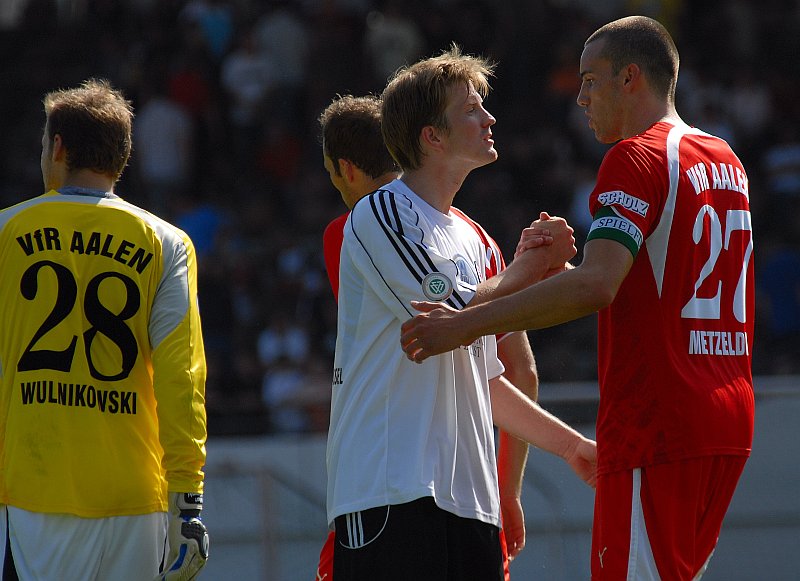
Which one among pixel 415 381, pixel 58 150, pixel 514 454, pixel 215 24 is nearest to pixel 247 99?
pixel 215 24

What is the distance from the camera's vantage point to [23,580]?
12.6 feet

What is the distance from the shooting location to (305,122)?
532 inches

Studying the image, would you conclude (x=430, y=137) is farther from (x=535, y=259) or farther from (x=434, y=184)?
(x=535, y=259)

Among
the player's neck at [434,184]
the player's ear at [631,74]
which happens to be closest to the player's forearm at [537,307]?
the player's neck at [434,184]

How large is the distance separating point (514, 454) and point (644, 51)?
4.71ft

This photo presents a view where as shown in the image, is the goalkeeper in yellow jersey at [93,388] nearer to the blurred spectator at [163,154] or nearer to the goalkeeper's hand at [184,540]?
the goalkeeper's hand at [184,540]

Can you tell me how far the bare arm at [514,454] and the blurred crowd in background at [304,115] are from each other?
6.24 m

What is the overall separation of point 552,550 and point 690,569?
301cm

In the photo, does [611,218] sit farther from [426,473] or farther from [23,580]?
[23,580]

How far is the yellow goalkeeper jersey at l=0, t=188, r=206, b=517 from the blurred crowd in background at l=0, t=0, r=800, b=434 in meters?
6.55

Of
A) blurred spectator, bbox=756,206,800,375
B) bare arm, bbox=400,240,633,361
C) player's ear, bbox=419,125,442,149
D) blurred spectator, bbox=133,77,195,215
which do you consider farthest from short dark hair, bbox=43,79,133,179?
blurred spectator, bbox=133,77,195,215

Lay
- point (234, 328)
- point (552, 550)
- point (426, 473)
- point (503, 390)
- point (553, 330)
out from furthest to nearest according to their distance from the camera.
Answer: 1. point (234, 328)
2. point (553, 330)
3. point (552, 550)
4. point (503, 390)
5. point (426, 473)

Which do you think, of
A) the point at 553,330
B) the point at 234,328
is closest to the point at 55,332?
the point at 553,330

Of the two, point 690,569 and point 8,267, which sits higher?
point 8,267
